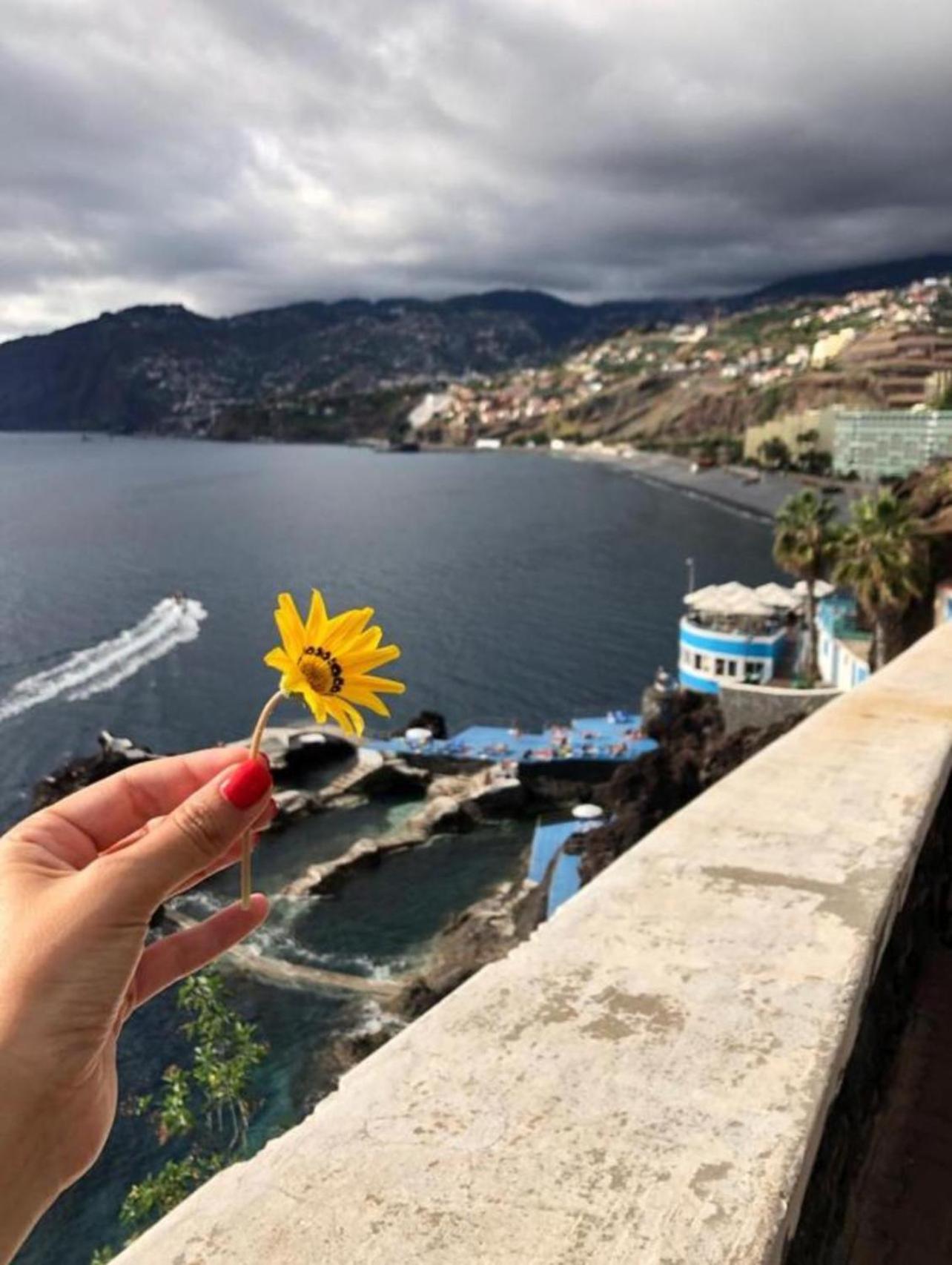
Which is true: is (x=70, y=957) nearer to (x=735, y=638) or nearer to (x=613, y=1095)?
(x=613, y=1095)

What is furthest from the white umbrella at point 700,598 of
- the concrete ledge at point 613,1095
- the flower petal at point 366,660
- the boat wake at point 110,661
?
the flower petal at point 366,660

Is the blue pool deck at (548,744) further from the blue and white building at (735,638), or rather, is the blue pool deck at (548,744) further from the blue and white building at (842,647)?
the blue and white building at (842,647)

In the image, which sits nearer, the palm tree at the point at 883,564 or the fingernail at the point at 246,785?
the fingernail at the point at 246,785

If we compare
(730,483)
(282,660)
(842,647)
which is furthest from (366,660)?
(730,483)

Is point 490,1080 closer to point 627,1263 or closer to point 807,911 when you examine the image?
point 627,1263

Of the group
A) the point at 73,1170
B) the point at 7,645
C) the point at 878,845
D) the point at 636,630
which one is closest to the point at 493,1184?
the point at 73,1170
